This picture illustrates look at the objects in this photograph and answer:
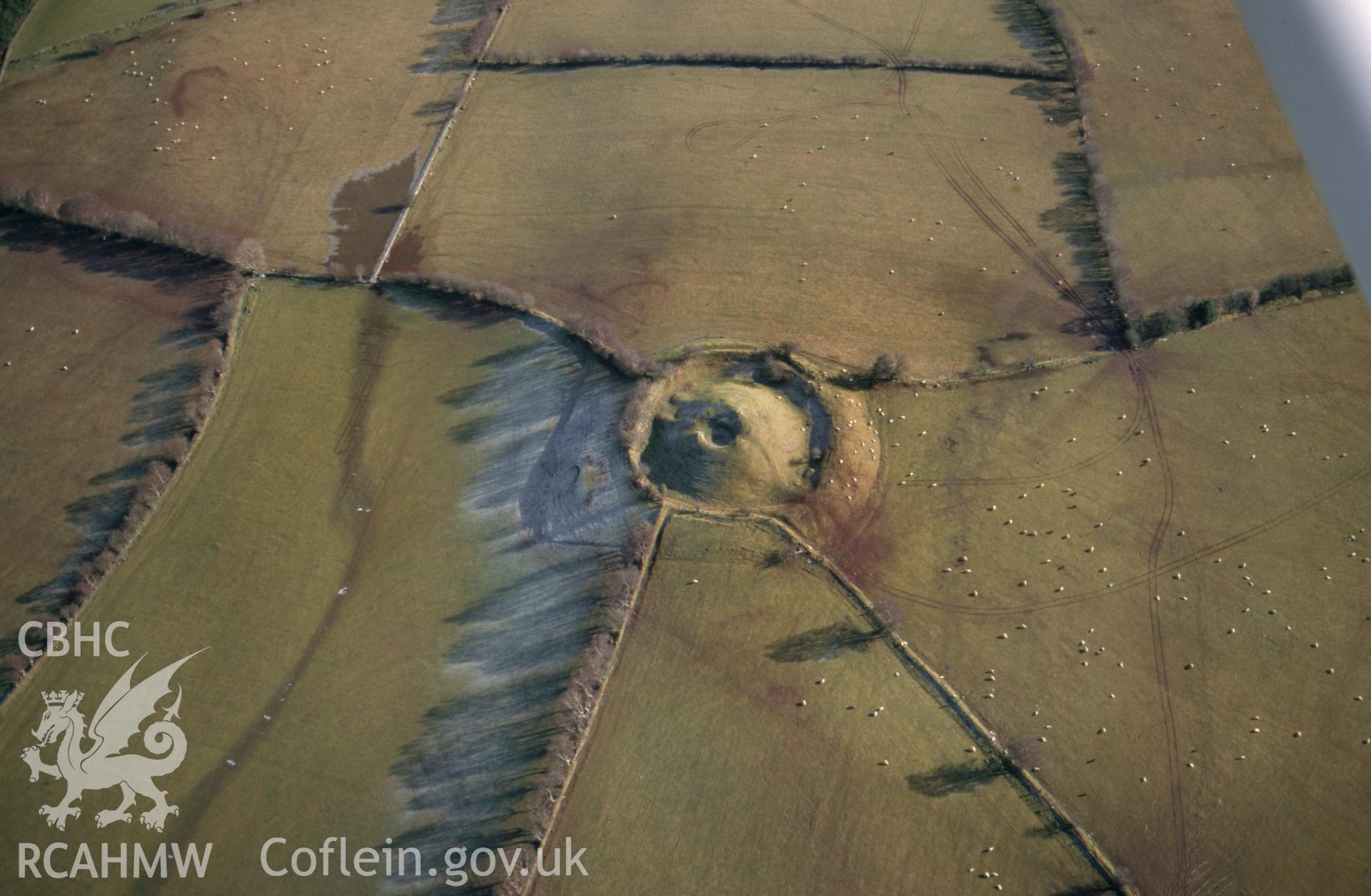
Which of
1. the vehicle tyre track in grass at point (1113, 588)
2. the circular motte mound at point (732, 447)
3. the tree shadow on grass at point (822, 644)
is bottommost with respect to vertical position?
the tree shadow on grass at point (822, 644)

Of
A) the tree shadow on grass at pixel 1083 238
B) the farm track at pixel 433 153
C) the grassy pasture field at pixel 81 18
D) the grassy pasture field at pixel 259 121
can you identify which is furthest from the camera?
the grassy pasture field at pixel 81 18

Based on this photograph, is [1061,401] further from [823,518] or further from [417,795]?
[417,795]

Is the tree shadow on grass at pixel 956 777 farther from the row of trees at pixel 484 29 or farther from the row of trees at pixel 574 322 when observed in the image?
the row of trees at pixel 484 29

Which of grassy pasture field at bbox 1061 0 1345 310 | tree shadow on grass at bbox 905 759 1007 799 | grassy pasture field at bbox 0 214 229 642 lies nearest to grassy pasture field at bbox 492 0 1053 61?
grassy pasture field at bbox 1061 0 1345 310

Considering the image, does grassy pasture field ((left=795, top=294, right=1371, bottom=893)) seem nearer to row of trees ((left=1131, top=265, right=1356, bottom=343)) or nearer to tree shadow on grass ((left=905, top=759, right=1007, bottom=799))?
row of trees ((left=1131, top=265, right=1356, bottom=343))

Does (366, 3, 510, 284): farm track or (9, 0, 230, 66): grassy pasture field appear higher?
(9, 0, 230, 66): grassy pasture field

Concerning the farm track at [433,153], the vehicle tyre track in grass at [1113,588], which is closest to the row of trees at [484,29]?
the farm track at [433,153]
